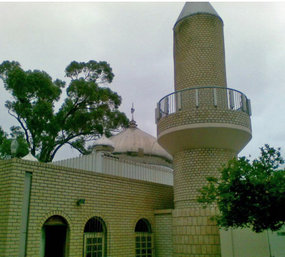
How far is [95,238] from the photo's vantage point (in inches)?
411

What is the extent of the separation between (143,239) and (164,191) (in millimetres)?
1975

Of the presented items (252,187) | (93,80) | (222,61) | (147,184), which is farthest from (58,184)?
(93,80)

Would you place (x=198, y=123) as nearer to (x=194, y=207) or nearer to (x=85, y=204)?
(x=194, y=207)

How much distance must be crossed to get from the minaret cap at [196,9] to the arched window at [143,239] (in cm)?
698

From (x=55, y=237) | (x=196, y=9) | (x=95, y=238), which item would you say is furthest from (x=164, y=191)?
(x=196, y=9)

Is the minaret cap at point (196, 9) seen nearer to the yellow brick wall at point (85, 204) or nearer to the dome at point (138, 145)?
the yellow brick wall at point (85, 204)

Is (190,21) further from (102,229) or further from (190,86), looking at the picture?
(102,229)

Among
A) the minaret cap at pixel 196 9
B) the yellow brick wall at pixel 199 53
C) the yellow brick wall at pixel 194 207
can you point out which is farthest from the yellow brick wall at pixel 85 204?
the minaret cap at pixel 196 9

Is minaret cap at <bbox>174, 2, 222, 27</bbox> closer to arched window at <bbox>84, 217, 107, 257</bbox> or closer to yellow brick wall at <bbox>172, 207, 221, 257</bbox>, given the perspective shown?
yellow brick wall at <bbox>172, 207, 221, 257</bbox>

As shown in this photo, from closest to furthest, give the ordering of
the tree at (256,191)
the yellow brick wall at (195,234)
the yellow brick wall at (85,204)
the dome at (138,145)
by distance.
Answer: the tree at (256,191) < the yellow brick wall at (85,204) < the yellow brick wall at (195,234) < the dome at (138,145)

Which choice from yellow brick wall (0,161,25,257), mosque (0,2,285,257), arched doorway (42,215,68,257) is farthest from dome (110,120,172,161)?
yellow brick wall (0,161,25,257)

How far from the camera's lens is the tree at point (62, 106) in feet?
67.1

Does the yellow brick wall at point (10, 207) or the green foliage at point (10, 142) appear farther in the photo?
the green foliage at point (10, 142)

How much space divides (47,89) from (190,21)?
34.8 ft
